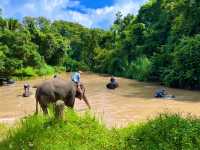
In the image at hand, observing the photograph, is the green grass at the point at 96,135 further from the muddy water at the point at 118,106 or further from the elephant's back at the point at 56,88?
the muddy water at the point at 118,106

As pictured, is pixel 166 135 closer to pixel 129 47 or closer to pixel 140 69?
pixel 140 69

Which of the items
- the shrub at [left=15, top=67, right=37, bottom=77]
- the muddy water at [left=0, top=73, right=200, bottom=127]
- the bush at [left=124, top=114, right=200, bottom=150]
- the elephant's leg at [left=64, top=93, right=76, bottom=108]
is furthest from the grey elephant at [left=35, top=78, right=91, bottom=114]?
the shrub at [left=15, top=67, right=37, bottom=77]

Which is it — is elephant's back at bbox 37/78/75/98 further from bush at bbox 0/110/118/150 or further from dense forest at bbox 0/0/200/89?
dense forest at bbox 0/0/200/89

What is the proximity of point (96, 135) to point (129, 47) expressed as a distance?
43.8 meters

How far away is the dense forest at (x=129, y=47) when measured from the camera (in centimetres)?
3506

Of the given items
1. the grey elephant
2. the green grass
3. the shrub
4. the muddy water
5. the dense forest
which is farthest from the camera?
the shrub

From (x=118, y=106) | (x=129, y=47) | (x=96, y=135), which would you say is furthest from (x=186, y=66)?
(x=96, y=135)

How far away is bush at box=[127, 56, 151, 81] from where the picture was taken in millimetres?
42906

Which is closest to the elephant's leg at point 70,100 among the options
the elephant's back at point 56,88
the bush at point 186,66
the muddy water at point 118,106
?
the elephant's back at point 56,88

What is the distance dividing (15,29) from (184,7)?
1997cm

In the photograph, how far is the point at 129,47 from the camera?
52562 millimetres

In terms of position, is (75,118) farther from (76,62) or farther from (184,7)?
(76,62)

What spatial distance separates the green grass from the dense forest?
24.1 metres

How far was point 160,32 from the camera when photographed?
46312 mm
